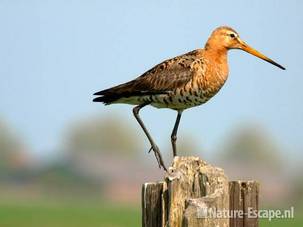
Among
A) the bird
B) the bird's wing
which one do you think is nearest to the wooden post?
the bird

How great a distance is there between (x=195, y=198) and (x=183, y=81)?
21.9 feet

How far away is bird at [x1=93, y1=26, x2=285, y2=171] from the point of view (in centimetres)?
1409

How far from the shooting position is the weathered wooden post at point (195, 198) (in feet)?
24.0

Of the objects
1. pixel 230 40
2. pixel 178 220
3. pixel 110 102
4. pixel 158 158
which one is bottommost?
pixel 178 220

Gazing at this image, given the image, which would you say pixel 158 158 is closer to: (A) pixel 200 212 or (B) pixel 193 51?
(B) pixel 193 51

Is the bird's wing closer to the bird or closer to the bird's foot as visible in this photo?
the bird

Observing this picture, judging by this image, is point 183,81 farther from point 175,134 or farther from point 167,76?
point 175,134

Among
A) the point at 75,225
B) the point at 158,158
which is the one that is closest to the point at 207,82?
the point at 158,158

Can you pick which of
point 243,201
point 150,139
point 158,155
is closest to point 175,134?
point 150,139

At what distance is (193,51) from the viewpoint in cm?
1485

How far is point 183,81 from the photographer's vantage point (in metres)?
14.2

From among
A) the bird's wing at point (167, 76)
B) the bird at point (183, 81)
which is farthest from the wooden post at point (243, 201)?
the bird's wing at point (167, 76)

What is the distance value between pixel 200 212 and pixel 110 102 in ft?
23.9

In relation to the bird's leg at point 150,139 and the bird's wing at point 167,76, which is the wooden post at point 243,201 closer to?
the bird's leg at point 150,139
